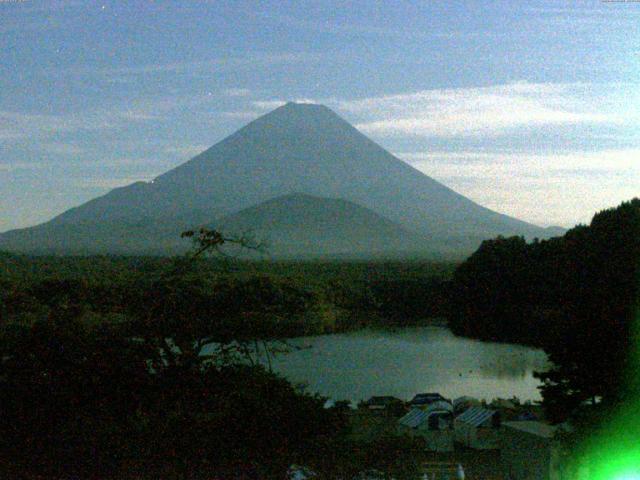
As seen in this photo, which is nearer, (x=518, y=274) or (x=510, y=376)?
(x=510, y=376)

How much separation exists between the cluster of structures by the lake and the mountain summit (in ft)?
145

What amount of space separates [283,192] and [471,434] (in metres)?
60.5

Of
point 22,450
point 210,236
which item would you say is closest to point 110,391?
point 22,450

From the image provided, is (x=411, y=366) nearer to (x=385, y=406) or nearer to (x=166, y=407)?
(x=385, y=406)

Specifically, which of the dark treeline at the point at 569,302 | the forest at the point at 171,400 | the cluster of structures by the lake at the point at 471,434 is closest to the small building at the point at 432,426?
the cluster of structures by the lake at the point at 471,434

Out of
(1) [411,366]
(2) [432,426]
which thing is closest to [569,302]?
(2) [432,426]

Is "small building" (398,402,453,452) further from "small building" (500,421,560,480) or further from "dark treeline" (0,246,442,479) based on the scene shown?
"dark treeline" (0,246,442,479)

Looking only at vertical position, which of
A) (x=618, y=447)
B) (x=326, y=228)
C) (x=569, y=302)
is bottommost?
(x=618, y=447)

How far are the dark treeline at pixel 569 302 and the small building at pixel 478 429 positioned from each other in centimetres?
110

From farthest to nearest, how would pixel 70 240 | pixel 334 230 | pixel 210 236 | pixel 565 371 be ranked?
1. pixel 334 230
2. pixel 70 240
3. pixel 565 371
4. pixel 210 236

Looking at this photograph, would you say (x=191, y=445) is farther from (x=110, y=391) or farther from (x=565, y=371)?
(x=565, y=371)

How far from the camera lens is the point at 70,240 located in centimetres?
5481

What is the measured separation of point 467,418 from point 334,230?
5325cm

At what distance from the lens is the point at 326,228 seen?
62.0m
